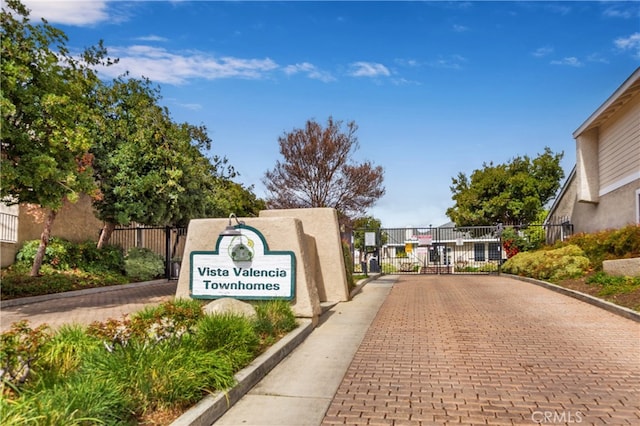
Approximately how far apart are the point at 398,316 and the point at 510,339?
313 cm

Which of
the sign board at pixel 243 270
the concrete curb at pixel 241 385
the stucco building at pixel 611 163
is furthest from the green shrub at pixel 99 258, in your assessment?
the stucco building at pixel 611 163

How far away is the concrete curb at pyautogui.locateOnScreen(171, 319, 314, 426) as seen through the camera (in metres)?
4.30

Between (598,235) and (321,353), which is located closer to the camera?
(321,353)

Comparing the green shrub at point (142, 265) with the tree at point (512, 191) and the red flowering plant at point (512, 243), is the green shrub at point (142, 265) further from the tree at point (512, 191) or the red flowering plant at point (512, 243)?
the tree at point (512, 191)

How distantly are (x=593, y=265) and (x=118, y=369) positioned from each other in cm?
1598

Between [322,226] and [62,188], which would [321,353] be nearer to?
[322,226]

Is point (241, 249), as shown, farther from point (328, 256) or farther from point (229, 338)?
point (328, 256)

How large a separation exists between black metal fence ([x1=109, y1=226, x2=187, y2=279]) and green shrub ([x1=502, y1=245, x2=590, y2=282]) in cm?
1412

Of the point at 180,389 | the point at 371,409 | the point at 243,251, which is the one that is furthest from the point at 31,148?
the point at 371,409

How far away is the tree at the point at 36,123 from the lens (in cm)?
1062

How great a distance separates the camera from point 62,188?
11742 millimetres

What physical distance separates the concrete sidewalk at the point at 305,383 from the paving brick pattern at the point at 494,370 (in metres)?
0.17

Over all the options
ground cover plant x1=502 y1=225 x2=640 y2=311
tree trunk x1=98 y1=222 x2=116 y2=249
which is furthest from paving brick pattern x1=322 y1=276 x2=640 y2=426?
tree trunk x1=98 y1=222 x2=116 y2=249

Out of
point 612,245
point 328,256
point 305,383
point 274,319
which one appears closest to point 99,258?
point 328,256
